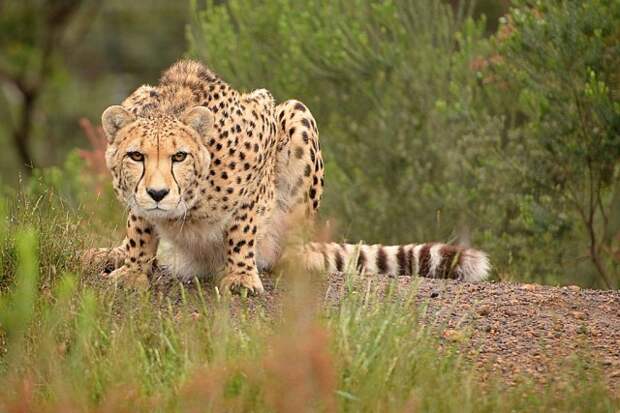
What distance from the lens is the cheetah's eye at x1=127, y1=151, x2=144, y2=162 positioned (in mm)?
4738

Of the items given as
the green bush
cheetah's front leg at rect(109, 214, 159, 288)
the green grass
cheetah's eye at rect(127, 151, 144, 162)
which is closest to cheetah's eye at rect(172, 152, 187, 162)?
cheetah's eye at rect(127, 151, 144, 162)

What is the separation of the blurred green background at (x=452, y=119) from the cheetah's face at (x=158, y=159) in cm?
81

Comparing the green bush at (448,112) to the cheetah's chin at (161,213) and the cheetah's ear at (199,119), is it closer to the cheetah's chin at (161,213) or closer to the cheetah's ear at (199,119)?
the cheetah's ear at (199,119)

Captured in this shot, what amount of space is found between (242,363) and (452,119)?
5.34 meters

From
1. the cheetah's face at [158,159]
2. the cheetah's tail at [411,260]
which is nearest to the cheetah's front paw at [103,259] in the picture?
the cheetah's face at [158,159]

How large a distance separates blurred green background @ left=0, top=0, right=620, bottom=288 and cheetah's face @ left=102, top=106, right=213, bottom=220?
81 cm

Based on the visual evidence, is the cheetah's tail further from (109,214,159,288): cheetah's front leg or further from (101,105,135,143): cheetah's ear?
(101,105,135,143): cheetah's ear

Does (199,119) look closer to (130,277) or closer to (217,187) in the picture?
(217,187)

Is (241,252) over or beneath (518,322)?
over

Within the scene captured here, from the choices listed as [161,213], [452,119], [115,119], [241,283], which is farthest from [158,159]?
[452,119]

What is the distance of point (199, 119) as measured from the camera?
4949 millimetres

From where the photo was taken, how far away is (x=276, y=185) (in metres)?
5.75

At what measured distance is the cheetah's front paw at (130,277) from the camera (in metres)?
5.02

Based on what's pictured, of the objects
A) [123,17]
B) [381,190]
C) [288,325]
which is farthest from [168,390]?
[123,17]
